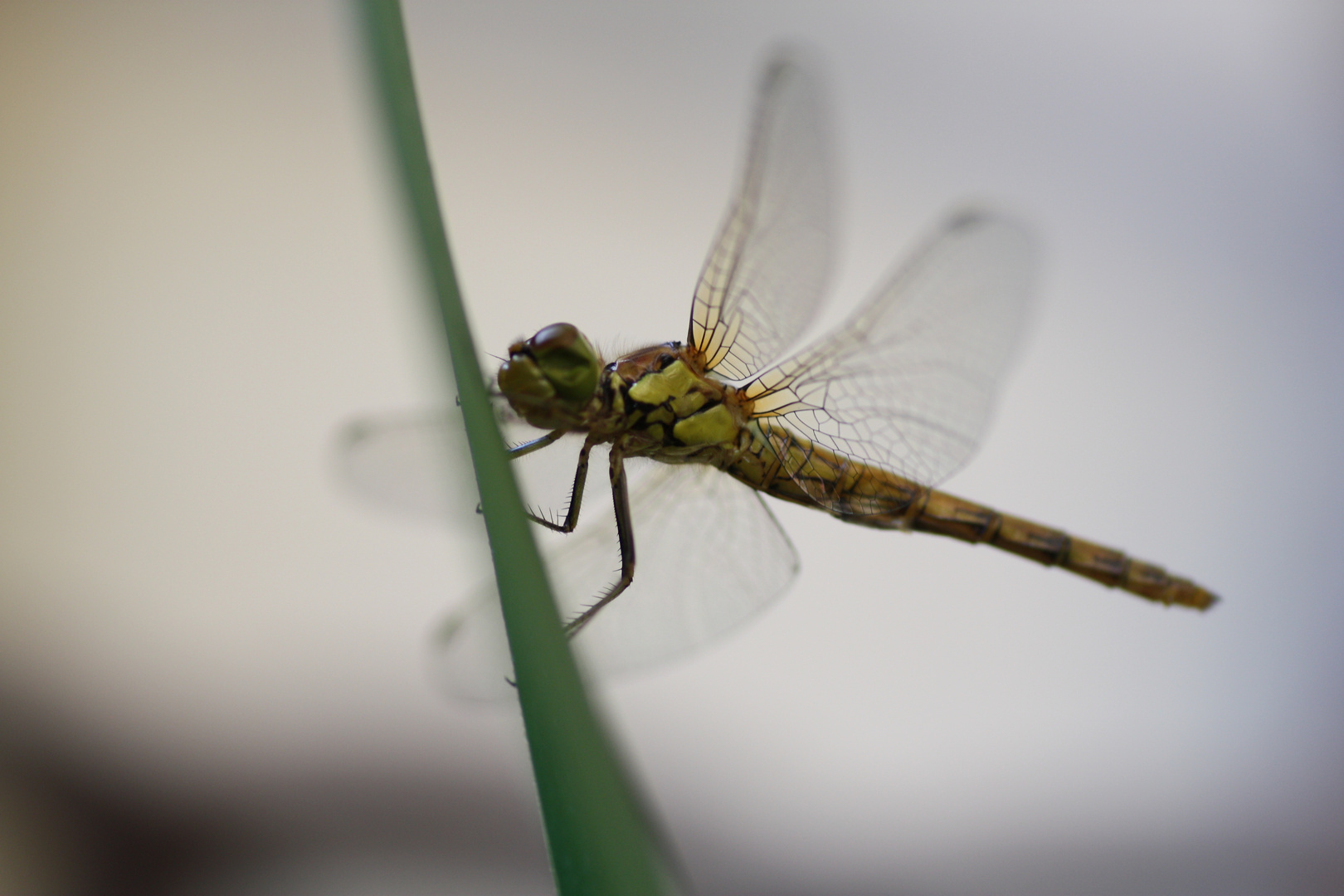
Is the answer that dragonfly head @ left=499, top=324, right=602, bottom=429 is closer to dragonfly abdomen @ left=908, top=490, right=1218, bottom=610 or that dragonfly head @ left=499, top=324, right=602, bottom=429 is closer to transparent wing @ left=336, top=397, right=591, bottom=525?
transparent wing @ left=336, top=397, right=591, bottom=525

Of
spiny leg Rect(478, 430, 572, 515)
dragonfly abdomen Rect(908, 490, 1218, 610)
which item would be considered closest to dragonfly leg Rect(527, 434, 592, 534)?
spiny leg Rect(478, 430, 572, 515)

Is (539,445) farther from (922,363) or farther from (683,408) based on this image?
(922,363)

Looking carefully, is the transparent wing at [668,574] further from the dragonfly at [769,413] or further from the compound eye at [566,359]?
the compound eye at [566,359]

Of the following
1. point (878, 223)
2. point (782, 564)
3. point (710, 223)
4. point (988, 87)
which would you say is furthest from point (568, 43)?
point (782, 564)

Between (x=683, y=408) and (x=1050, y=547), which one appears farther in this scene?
(x=1050, y=547)

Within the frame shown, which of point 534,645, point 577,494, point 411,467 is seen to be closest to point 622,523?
point 577,494

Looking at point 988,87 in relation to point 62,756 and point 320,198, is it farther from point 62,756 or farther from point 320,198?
point 62,756
